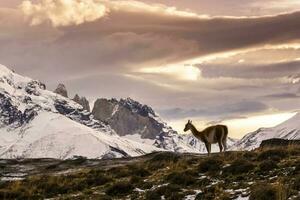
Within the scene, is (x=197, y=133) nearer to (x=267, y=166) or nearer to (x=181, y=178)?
(x=181, y=178)

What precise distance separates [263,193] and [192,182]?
23.2 feet

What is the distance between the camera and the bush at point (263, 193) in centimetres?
2406

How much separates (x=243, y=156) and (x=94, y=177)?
947 cm

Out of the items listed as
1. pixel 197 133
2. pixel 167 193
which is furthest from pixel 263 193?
pixel 197 133

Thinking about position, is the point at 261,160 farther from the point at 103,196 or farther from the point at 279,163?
the point at 103,196

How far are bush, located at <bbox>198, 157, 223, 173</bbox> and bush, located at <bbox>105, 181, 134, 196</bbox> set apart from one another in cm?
433

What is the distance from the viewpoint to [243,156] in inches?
1416

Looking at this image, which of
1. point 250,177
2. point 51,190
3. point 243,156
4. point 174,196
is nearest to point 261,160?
point 243,156

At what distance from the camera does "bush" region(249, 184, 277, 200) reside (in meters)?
24.1

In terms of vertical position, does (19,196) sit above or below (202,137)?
below

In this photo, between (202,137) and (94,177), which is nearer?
(94,177)

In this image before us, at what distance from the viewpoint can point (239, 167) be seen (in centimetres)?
3153

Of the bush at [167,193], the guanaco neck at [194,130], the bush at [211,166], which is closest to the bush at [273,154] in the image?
the bush at [211,166]

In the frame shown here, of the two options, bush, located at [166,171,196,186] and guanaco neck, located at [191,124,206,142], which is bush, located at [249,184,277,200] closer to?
bush, located at [166,171,196,186]
